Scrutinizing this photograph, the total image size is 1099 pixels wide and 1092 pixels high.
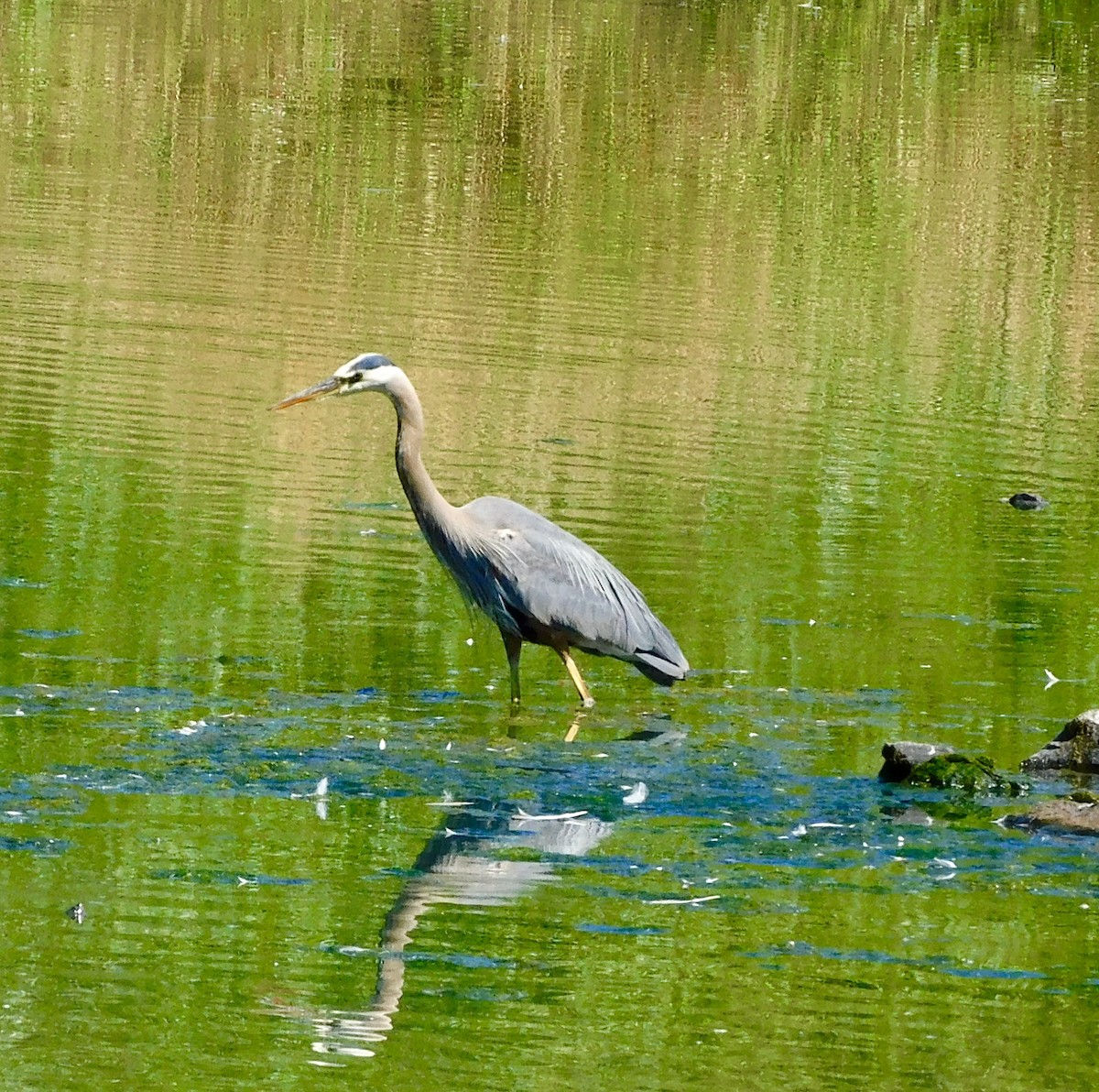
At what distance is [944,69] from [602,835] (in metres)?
25.8

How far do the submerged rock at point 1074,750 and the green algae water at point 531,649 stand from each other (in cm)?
39

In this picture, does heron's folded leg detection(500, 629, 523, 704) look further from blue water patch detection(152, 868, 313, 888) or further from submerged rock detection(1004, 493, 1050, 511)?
submerged rock detection(1004, 493, 1050, 511)

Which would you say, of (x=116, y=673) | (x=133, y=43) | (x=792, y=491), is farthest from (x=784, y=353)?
(x=133, y=43)

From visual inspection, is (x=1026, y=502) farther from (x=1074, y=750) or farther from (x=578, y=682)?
(x=1074, y=750)

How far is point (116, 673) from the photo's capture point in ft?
30.4

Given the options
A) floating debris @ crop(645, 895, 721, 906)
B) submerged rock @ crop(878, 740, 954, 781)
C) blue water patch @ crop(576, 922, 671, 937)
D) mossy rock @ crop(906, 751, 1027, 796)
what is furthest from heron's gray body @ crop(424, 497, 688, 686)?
blue water patch @ crop(576, 922, 671, 937)

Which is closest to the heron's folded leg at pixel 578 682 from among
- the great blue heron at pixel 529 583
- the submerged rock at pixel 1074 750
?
the great blue heron at pixel 529 583

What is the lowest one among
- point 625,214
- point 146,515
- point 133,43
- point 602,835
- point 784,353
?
point 602,835

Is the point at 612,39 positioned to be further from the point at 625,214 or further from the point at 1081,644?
the point at 1081,644

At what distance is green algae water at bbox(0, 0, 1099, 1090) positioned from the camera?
6422 millimetres

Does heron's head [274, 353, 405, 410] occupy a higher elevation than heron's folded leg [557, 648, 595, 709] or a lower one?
higher

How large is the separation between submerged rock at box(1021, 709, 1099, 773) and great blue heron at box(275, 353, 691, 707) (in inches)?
64.0

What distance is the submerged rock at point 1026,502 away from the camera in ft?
44.0

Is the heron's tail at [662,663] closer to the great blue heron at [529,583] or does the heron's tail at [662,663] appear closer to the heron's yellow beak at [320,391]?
the great blue heron at [529,583]
